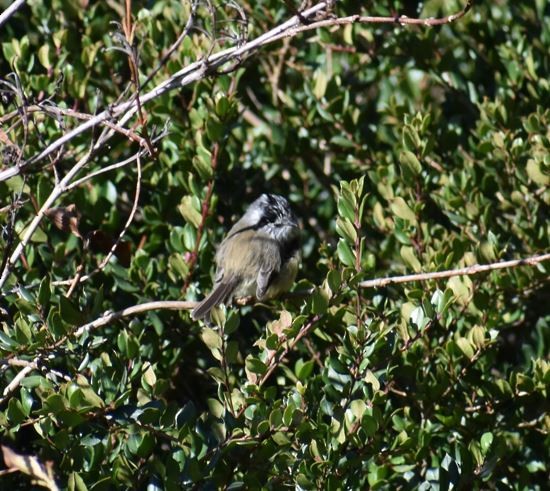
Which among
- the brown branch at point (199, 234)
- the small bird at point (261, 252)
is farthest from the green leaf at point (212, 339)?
the small bird at point (261, 252)

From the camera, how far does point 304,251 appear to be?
17.5ft

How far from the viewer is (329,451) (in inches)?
131

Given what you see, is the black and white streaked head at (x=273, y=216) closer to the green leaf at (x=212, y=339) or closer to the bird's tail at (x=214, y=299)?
the bird's tail at (x=214, y=299)

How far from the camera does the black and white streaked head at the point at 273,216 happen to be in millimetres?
5191

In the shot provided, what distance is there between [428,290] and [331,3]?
128 cm

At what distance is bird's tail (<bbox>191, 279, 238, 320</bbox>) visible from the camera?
4.08m

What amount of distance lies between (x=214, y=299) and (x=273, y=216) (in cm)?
112

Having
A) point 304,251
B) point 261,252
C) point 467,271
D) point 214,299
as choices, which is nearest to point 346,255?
point 467,271

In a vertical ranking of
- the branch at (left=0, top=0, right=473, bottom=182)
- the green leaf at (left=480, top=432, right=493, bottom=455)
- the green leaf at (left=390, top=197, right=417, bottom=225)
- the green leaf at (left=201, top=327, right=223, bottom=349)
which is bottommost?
the green leaf at (left=480, top=432, right=493, bottom=455)

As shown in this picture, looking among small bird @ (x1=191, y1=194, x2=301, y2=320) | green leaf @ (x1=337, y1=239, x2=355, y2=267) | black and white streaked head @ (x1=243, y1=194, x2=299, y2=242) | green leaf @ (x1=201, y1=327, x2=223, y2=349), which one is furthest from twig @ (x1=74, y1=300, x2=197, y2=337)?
black and white streaked head @ (x1=243, y1=194, x2=299, y2=242)

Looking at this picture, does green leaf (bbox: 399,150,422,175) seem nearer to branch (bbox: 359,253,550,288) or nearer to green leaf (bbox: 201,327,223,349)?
branch (bbox: 359,253,550,288)

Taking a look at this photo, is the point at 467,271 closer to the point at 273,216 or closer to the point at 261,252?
the point at 273,216

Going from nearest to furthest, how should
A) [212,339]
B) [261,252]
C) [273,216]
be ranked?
1. [212,339]
2. [273,216]
3. [261,252]

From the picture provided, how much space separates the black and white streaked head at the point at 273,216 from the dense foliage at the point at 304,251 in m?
0.10
